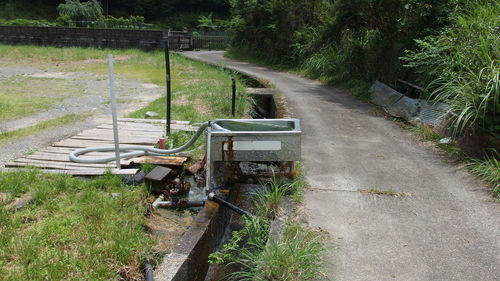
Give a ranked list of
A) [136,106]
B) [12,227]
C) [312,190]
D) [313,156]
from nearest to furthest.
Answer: [12,227], [312,190], [313,156], [136,106]

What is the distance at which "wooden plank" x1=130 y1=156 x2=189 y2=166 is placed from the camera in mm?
5250

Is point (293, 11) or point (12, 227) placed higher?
point (293, 11)

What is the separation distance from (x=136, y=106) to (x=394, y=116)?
5.55 metres

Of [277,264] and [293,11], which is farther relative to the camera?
[293,11]

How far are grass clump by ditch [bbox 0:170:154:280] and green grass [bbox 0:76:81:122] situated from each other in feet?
14.4

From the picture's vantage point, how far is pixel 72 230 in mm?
3498

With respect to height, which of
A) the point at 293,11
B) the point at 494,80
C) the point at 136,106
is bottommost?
the point at 136,106

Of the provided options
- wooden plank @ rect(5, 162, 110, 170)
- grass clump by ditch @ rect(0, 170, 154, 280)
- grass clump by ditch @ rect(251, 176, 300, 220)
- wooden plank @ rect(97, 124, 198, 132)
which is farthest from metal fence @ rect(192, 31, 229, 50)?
grass clump by ditch @ rect(251, 176, 300, 220)

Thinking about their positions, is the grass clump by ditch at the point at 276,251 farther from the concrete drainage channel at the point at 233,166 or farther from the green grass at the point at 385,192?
the green grass at the point at 385,192

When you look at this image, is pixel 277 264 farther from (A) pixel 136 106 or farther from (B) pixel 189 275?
(A) pixel 136 106

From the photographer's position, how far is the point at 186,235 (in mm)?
3553

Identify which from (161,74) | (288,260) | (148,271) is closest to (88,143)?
(148,271)

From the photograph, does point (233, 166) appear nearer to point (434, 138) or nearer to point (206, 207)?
point (206, 207)

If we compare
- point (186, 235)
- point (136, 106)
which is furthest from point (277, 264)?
point (136, 106)
